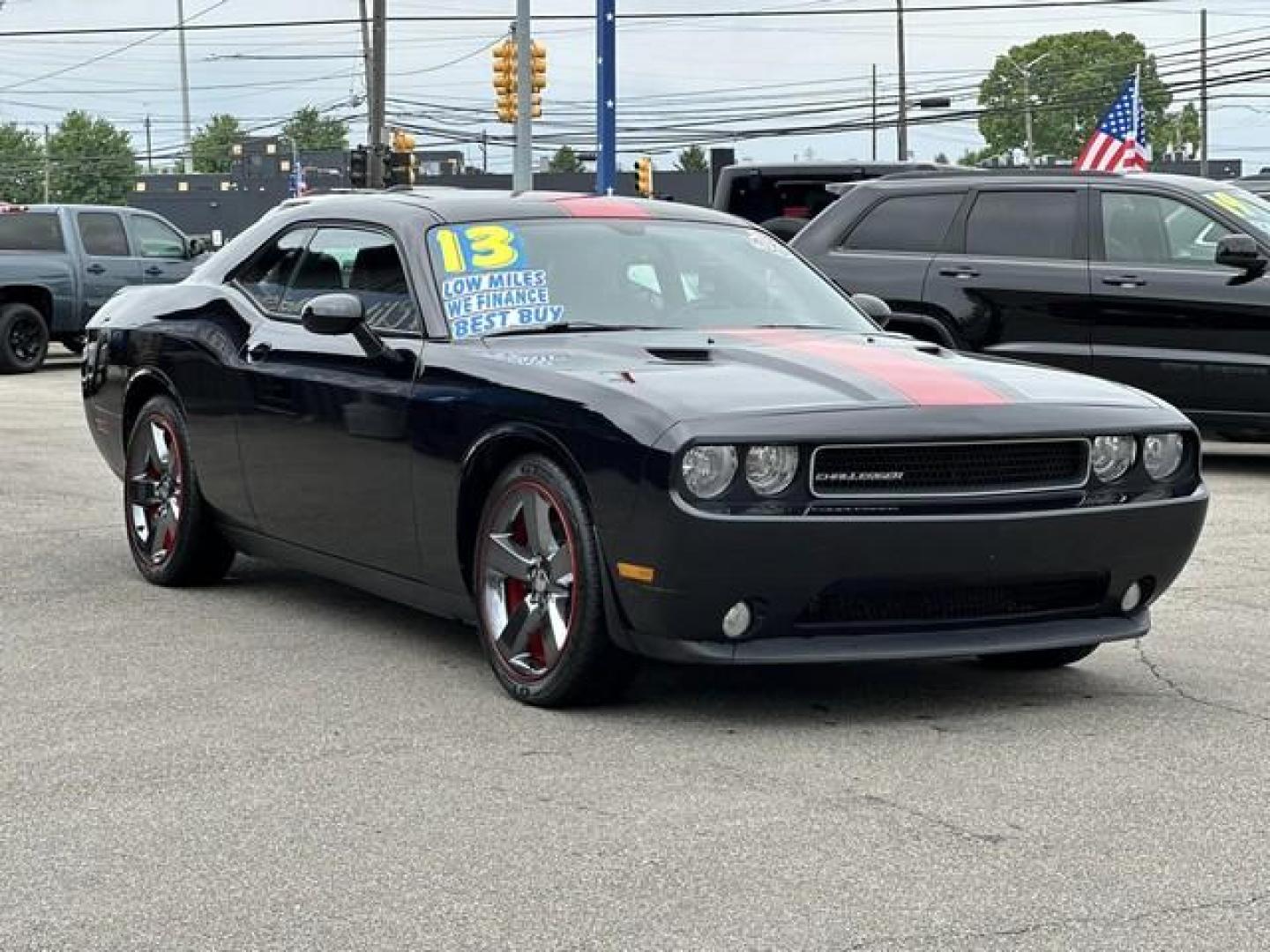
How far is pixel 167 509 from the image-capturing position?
809 cm

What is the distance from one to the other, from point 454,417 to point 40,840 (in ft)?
6.64

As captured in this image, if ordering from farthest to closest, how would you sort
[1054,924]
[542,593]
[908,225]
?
[908,225] → [542,593] → [1054,924]

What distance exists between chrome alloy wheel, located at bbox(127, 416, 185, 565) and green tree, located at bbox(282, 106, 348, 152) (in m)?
166

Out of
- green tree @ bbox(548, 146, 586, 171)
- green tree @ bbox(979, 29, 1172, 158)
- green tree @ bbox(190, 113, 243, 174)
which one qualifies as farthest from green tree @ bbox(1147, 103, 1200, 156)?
green tree @ bbox(190, 113, 243, 174)

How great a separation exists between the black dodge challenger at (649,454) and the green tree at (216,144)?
161677 millimetres

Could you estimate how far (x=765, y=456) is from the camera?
5.50 metres

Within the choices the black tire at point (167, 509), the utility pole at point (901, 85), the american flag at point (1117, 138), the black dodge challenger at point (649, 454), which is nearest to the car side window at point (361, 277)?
the black dodge challenger at point (649, 454)

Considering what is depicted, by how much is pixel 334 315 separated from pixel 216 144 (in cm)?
17641

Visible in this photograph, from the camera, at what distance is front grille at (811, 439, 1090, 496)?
18.2 feet

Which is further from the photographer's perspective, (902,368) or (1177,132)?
(1177,132)

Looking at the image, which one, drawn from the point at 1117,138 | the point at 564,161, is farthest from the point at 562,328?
the point at 564,161

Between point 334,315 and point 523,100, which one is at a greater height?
point 523,100

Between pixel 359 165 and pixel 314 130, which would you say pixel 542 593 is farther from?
pixel 314 130

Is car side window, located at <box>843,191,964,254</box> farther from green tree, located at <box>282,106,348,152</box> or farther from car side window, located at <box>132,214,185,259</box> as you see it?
green tree, located at <box>282,106,348,152</box>
